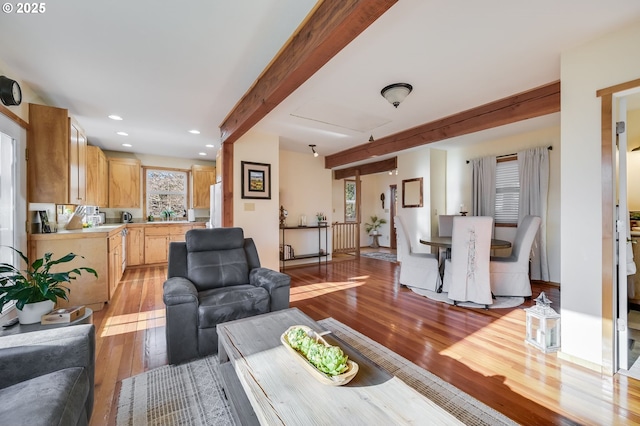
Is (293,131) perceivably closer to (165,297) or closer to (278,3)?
(278,3)

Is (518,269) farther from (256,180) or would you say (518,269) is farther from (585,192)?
(256,180)

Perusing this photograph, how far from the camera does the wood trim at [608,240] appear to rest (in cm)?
187

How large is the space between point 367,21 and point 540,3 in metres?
1.10

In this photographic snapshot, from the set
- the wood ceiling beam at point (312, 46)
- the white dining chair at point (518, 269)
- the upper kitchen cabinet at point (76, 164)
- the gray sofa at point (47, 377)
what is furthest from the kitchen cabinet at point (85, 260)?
the white dining chair at point (518, 269)

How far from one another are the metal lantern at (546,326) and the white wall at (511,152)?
2.59 m

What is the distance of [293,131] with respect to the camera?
423 centimetres

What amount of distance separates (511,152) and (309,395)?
5208 millimetres

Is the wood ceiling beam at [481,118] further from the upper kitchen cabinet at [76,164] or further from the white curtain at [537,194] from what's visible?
A: the upper kitchen cabinet at [76,164]

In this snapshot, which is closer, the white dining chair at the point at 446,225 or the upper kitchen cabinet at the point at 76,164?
the upper kitchen cabinet at the point at 76,164

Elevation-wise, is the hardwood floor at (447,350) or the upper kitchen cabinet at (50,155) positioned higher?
the upper kitchen cabinet at (50,155)

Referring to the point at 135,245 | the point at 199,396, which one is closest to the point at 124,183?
the point at 135,245

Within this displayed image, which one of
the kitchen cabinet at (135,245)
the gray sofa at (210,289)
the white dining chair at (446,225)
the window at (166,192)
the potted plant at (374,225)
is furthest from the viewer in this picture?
the potted plant at (374,225)

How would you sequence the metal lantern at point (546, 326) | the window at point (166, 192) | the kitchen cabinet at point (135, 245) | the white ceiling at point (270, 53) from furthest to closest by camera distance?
the window at point (166, 192) < the kitchen cabinet at point (135, 245) < the metal lantern at point (546, 326) < the white ceiling at point (270, 53)

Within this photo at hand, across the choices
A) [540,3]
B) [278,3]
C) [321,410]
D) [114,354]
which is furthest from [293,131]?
[321,410]
